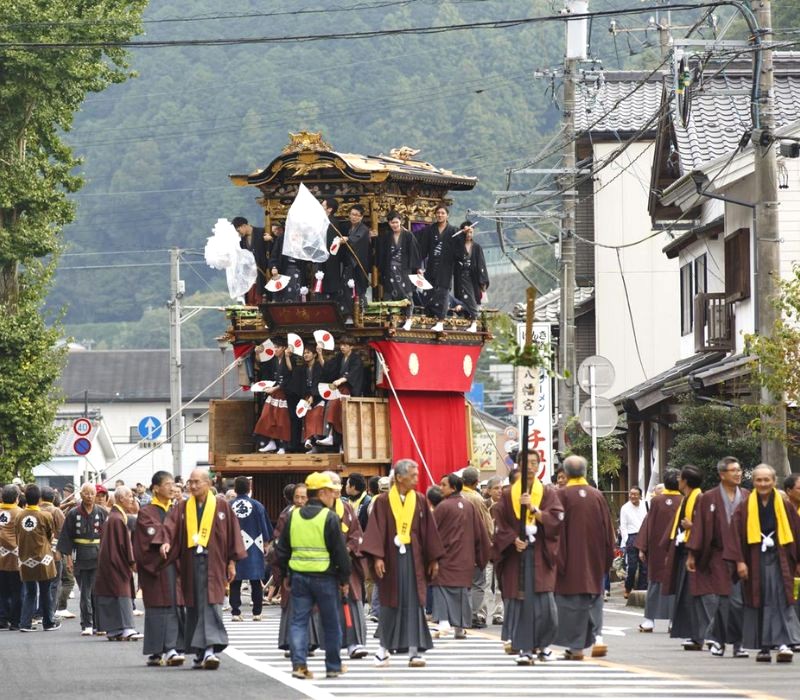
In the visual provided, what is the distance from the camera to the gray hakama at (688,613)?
55.3 feet

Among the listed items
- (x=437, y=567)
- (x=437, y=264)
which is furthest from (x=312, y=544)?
(x=437, y=264)

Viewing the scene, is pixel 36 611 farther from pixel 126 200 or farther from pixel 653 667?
pixel 126 200

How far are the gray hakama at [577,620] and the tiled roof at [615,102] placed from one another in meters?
26.4

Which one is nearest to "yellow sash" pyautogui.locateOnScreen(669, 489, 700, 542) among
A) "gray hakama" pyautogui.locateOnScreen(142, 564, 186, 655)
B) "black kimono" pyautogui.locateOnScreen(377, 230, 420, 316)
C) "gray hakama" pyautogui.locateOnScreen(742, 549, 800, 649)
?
"gray hakama" pyautogui.locateOnScreen(742, 549, 800, 649)

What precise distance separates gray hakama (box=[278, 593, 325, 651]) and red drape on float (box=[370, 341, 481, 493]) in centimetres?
974

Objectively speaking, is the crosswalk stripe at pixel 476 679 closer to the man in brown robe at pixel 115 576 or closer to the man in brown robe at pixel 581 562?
the man in brown robe at pixel 581 562

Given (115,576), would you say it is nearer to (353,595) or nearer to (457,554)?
(457,554)

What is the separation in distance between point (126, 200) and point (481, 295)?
84.0 m

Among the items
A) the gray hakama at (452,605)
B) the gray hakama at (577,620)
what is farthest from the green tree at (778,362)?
the gray hakama at (577,620)

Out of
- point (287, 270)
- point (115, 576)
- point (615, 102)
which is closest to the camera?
point (115, 576)

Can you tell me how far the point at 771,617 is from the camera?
15.4m

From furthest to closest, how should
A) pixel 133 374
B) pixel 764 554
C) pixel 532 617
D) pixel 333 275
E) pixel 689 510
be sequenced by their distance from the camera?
pixel 133 374, pixel 333 275, pixel 689 510, pixel 764 554, pixel 532 617

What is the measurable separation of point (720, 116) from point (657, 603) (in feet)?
48.0

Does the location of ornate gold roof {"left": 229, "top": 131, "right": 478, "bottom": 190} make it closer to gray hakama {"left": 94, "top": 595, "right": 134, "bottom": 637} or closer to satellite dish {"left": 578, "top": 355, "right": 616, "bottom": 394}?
satellite dish {"left": 578, "top": 355, "right": 616, "bottom": 394}
